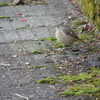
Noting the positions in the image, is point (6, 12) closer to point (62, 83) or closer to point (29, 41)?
point (29, 41)

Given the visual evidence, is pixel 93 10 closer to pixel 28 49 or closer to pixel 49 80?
pixel 28 49

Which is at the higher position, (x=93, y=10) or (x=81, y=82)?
(x=93, y=10)

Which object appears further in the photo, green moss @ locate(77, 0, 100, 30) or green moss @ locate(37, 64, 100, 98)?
green moss @ locate(77, 0, 100, 30)

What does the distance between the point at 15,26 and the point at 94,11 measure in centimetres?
190

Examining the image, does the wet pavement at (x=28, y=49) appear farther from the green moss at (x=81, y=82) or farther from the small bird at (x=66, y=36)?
the small bird at (x=66, y=36)

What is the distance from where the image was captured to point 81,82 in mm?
5496

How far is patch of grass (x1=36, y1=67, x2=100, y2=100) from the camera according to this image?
5.02 metres

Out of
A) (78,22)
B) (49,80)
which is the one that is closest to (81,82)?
(49,80)

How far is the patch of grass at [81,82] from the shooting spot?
16.5 feet

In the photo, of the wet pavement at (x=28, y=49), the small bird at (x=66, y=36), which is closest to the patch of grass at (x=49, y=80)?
the wet pavement at (x=28, y=49)

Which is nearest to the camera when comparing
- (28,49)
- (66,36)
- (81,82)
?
(81,82)

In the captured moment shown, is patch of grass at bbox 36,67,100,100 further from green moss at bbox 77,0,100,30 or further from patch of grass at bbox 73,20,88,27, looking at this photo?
patch of grass at bbox 73,20,88,27

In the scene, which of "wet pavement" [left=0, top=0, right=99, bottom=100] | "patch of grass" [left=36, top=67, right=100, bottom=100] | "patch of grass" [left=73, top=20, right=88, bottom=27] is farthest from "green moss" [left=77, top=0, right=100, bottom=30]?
"patch of grass" [left=36, top=67, right=100, bottom=100]

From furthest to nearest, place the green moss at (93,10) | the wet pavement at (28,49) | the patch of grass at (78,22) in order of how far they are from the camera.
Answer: the patch of grass at (78,22), the green moss at (93,10), the wet pavement at (28,49)
